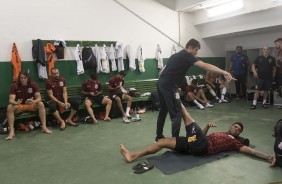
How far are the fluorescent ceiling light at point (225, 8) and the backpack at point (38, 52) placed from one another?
16.5 feet

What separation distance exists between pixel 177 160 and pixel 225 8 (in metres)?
5.58

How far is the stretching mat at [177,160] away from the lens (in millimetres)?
3047

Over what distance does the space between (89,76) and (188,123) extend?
393 centimetres

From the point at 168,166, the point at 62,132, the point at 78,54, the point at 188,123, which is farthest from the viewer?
the point at 78,54

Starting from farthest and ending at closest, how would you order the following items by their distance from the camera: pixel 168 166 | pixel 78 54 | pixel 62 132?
pixel 78 54
pixel 62 132
pixel 168 166

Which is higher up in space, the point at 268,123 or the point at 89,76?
the point at 89,76

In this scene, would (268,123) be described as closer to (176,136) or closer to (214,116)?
(214,116)

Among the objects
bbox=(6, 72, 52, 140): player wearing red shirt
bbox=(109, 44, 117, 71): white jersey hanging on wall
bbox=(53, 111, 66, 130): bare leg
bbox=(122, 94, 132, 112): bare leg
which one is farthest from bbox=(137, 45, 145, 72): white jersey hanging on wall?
bbox=(6, 72, 52, 140): player wearing red shirt

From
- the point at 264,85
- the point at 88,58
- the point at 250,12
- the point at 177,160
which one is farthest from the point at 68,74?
the point at 264,85

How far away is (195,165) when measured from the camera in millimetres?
3121

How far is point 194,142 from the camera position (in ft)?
10.7

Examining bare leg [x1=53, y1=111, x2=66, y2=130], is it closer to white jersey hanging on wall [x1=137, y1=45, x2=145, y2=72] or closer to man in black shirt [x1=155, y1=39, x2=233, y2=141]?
man in black shirt [x1=155, y1=39, x2=233, y2=141]

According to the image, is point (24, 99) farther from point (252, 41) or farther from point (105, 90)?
point (252, 41)

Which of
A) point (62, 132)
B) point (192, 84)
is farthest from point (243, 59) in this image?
point (62, 132)
